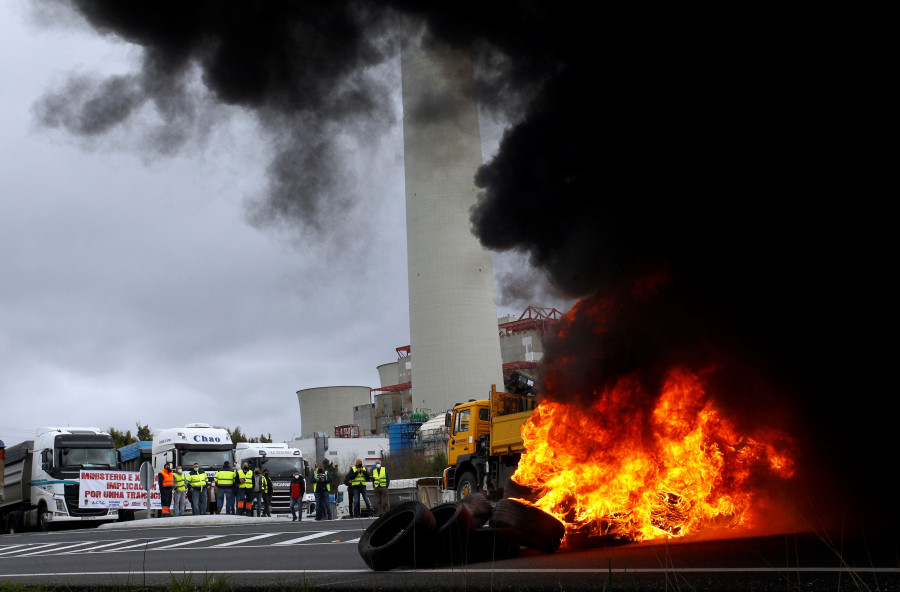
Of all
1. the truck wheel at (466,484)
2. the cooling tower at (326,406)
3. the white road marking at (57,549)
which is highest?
the cooling tower at (326,406)

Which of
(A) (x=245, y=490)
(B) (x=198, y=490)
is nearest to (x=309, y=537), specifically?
(A) (x=245, y=490)

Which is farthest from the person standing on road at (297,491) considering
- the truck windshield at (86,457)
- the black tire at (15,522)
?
the black tire at (15,522)

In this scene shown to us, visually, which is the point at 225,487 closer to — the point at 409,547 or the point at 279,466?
the point at 279,466

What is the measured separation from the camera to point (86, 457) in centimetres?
3008

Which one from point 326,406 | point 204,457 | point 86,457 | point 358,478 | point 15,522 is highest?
point 326,406

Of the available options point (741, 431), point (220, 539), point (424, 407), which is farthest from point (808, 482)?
point (424, 407)

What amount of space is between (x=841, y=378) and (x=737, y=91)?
3473mm

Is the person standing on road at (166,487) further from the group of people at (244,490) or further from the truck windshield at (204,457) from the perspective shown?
the truck windshield at (204,457)

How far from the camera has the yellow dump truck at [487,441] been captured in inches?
859

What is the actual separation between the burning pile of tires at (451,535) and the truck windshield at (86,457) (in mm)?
23679

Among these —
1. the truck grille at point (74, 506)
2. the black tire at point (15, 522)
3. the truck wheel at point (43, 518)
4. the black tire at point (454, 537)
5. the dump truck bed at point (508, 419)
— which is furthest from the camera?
the black tire at point (15, 522)

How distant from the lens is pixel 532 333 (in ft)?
251

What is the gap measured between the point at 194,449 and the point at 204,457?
1.53ft

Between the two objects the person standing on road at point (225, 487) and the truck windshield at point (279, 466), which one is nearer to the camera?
the person standing on road at point (225, 487)
